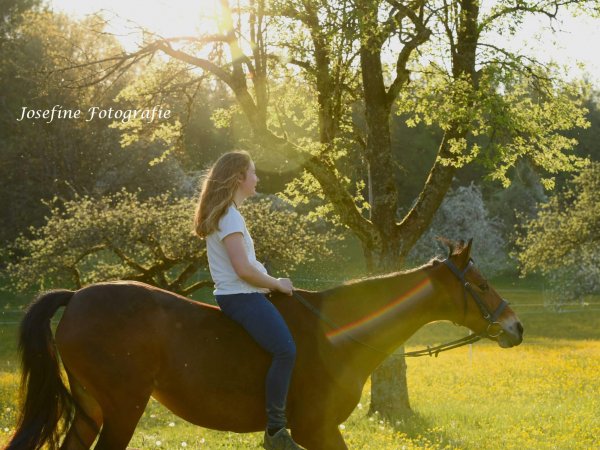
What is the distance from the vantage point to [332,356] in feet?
22.0

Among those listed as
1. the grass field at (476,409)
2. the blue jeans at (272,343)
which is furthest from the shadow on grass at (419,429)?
the blue jeans at (272,343)

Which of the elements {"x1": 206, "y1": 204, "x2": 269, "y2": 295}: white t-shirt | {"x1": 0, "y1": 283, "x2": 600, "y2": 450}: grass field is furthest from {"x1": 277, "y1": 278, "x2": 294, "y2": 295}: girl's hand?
{"x1": 0, "y1": 283, "x2": 600, "y2": 450}: grass field

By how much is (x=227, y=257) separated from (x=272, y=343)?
80 cm

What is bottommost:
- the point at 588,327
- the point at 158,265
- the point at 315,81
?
the point at 588,327

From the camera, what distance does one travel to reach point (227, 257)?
6.39 meters

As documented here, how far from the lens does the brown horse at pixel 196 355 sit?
6.18 m

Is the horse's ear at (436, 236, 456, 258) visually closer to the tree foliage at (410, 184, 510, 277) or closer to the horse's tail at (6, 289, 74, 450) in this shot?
the horse's tail at (6, 289, 74, 450)

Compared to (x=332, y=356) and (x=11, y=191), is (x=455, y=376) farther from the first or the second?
(x=11, y=191)

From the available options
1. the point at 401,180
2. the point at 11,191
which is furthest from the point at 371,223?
the point at 401,180

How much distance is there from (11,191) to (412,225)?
36637 millimetres

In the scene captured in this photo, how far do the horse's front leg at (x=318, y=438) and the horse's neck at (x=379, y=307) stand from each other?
715 millimetres

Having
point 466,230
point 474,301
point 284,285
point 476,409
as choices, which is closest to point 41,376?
point 284,285

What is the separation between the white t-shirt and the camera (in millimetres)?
6230

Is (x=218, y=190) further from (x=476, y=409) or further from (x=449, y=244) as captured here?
(x=476, y=409)
